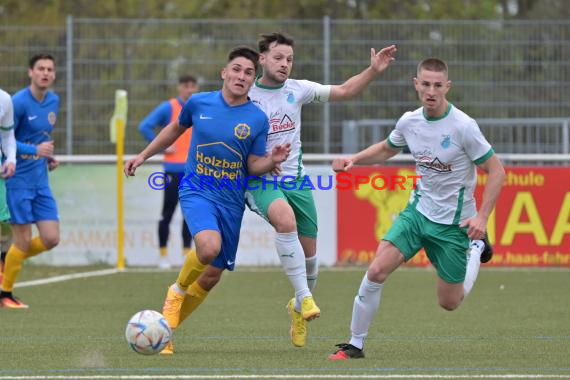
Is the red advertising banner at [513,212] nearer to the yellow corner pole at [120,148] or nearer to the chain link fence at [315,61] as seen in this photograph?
the chain link fence at [315,61]

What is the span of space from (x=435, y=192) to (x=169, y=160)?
8.18 m

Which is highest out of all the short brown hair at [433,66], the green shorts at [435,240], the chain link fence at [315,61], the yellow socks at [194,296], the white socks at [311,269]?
the chain link fence at [315,61]

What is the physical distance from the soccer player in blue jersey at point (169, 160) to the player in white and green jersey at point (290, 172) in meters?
6.72

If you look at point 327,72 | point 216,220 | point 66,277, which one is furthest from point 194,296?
point 327,72

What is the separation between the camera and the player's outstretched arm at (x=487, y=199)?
8.15 metres

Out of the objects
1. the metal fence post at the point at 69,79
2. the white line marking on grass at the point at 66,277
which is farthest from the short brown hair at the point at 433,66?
the metal fence post at the point at 69,79

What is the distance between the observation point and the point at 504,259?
16.8 meters

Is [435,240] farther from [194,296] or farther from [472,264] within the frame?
[194,296]

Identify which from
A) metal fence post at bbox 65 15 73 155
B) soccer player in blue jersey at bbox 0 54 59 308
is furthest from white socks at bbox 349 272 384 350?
metal fence post at bbox 65 15 73 155

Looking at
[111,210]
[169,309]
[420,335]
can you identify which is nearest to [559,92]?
[111,210]

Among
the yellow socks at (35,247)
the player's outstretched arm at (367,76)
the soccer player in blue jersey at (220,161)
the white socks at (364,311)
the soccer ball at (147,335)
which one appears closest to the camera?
the soccer ball at (147,335)

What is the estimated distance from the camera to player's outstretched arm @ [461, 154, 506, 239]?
321 inches

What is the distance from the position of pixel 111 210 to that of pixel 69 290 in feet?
9.86

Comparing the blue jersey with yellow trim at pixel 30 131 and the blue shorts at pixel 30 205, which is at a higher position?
the blue jersey with yellow trim at pixel 30 131
